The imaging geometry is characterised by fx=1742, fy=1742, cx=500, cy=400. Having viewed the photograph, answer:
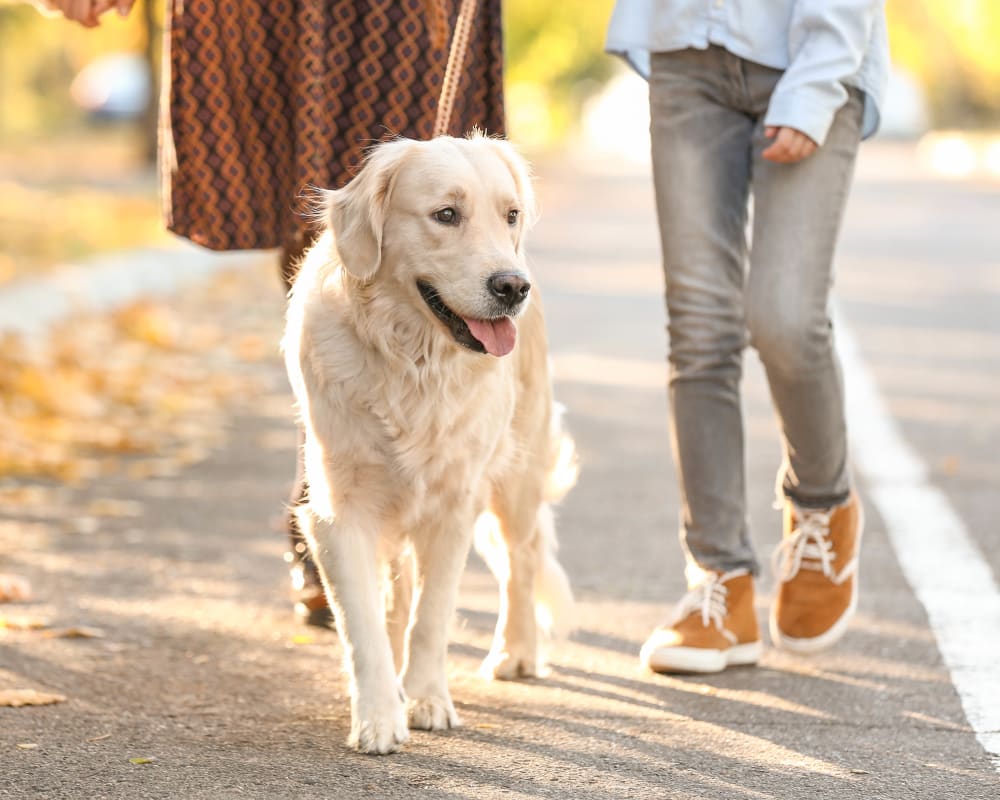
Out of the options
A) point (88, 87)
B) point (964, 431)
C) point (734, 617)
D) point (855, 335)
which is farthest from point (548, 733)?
point (88, 87)

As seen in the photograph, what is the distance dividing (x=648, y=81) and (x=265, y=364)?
611 cm

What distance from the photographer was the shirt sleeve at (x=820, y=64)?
4227mm

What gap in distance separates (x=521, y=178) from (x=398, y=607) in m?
1.10

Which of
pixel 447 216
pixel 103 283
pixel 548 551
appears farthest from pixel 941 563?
pixel 103 283

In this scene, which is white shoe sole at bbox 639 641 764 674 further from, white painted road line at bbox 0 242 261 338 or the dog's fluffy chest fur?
white painted road line at bbox 0 242 261 338

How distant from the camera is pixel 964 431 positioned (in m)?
8.06

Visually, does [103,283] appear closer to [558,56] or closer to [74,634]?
[74,634]

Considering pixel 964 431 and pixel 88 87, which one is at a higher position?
pixel 964 431

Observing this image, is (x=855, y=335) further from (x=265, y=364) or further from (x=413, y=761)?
(x=413, y=761)

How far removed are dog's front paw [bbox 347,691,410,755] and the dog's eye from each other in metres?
1.03

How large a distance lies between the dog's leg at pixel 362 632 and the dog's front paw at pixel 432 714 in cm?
3

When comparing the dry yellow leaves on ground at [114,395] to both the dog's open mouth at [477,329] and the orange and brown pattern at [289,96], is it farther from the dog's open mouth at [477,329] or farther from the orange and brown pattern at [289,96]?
the dog's open mouth at [477,329]

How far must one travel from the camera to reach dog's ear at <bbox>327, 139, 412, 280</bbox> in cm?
384

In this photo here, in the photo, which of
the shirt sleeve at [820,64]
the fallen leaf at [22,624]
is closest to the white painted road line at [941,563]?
the shirt sleeve at [820,64]
